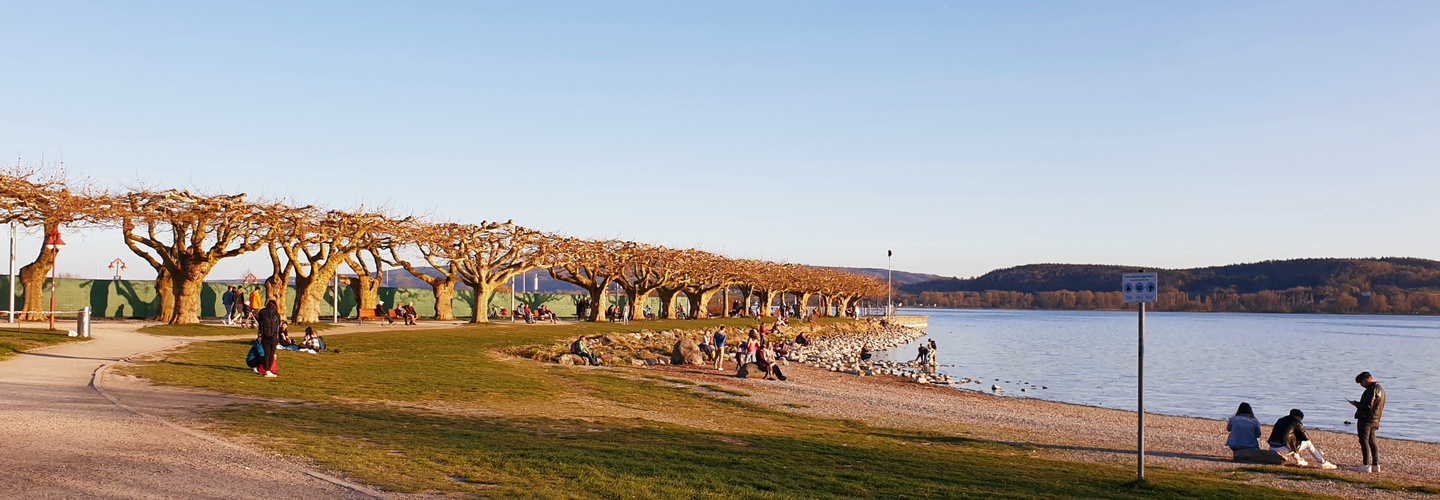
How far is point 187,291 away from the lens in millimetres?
38656

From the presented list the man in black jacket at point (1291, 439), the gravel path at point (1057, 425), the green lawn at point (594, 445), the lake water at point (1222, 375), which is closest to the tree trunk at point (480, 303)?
the gravel path at point (1057, 425)

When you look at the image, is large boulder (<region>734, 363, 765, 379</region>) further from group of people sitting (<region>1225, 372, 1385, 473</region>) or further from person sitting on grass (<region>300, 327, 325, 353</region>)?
group of people sitting (<region>1225, 372, 1385, 473</region>)

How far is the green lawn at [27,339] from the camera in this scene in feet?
77.4

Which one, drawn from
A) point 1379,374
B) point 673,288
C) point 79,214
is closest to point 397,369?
point 79,214

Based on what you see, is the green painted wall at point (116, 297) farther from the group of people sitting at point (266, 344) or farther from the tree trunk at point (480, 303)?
the group of people sitting at point (266, 344)

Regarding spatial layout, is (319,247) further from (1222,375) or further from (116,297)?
(1222,375)

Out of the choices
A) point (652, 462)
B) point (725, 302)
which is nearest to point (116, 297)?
point (725, 302)

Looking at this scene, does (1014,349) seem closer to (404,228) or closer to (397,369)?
(404,228)

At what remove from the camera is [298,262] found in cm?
4278

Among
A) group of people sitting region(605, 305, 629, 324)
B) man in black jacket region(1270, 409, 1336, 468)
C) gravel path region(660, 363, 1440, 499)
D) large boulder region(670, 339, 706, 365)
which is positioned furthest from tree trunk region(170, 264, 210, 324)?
man in black jacket region(1270, 409, 1336, 468)

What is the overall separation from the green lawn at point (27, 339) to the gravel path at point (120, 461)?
1008 centimetres

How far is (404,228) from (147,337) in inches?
735

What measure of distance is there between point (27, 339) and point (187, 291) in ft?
40.6

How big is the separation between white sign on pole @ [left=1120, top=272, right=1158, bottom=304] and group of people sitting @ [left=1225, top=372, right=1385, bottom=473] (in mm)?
7590
